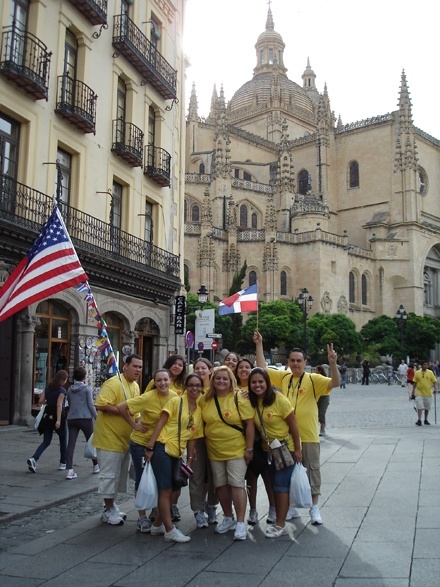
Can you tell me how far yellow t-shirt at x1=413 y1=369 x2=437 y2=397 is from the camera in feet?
50.9

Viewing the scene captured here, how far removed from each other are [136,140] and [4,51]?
5371mm

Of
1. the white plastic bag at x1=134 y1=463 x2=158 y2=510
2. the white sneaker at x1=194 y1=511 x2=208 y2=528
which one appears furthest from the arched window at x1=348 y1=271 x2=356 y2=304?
the white plastic bag at x1=134 y1=463 x2=158 y2=510

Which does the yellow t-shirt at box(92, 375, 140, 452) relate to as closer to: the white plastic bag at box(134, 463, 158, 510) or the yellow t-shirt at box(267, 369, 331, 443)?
the white plastic bag at box(134, 463, 158, 510)

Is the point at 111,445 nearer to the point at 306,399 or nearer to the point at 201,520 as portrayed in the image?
the point at 201,520

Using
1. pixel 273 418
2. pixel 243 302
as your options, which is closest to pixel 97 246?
pixel 243 302

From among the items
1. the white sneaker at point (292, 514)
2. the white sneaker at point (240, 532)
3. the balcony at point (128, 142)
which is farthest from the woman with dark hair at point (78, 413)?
the balcony at point (128, 142)

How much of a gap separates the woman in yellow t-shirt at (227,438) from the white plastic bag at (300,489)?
46 cm

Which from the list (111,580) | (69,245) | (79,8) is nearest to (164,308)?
(79,8)

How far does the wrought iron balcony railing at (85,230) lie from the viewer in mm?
13078

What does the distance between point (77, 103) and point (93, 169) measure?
165cm

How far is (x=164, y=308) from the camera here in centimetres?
1959

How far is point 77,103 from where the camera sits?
50.6ft

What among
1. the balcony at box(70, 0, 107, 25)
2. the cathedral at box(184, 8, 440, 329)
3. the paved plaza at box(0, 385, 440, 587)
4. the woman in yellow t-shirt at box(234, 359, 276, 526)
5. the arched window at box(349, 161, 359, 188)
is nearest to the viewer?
the paved plaza at box(0, 385, 440, 587)

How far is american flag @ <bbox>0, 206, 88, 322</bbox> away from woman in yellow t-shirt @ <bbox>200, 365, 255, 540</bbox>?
8.27 ft
